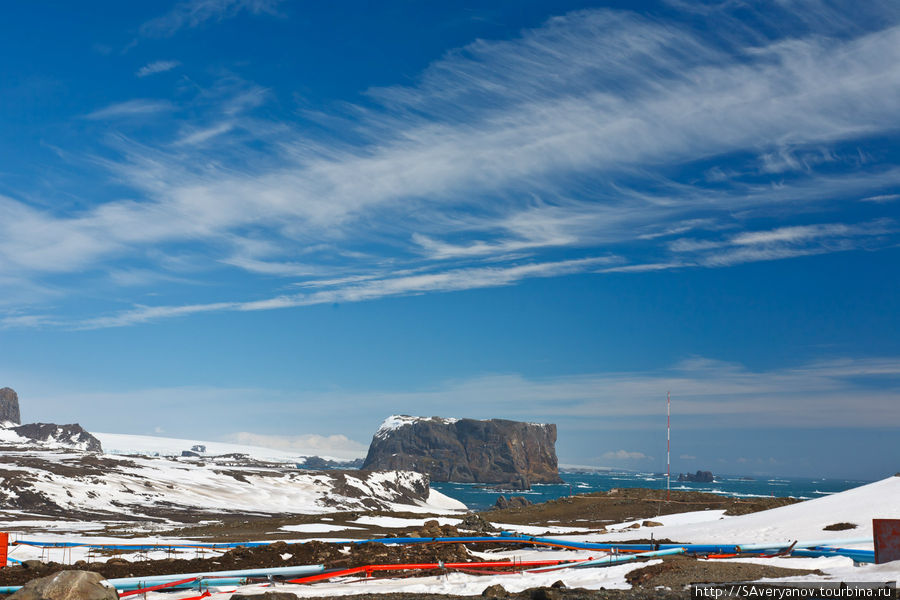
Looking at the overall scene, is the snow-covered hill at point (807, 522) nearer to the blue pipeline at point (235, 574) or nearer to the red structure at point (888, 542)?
the red structure at point (888, 542)

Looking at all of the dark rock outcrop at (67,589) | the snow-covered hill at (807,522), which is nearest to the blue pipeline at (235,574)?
the dark rock outcrop at (67,589)

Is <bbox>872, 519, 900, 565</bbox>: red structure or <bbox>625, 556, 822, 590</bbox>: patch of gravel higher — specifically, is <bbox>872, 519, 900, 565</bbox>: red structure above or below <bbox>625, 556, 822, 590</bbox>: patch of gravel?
above

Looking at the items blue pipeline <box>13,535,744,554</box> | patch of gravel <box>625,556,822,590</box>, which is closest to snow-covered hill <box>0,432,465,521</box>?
blue pipeline <box>13,535,744,554</box>

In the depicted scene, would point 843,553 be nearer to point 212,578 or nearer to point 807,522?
point 807,522

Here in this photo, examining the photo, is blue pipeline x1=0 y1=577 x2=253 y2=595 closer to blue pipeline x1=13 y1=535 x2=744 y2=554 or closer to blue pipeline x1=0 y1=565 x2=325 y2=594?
blue pipeline x1=0 y1=565 x2=325 y2=594

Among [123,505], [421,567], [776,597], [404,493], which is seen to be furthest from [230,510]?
[776,597]

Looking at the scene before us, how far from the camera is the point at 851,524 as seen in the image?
27141 mm

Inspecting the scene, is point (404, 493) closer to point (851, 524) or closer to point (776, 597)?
point (851, 524)

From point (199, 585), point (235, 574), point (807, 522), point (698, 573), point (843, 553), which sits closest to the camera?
point (698, 573)

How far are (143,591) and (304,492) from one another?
93.0 metres

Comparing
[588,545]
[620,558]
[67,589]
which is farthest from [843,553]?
[67,589]

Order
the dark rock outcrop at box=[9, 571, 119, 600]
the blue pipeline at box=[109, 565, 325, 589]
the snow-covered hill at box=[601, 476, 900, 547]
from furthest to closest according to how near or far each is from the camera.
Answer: the snow-covered hill at box=[601, 476, 900, 547] → the blue pipeline at box=[109, 565, 325, 589] → the dark rock outcrop at box=[9, 571, 119, 600]

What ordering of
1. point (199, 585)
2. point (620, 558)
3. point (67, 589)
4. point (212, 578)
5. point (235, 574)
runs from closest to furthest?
point (67, 589), point (199, 585), point (212, 578), point (235, 574), point (620, 558)

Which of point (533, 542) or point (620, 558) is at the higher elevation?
point (620, 558)
